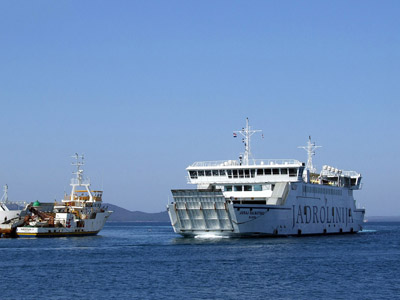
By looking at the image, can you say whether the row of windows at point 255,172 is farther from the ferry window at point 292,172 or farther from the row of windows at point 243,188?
the row of windows at point 243,188

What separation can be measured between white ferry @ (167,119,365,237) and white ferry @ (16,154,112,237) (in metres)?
22.7

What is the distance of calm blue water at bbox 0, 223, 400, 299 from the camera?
38.6 meters

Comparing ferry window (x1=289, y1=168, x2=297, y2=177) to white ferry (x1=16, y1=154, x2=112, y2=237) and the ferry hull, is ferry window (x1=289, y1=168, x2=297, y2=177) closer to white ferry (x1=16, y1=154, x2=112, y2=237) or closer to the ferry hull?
the ferry hull

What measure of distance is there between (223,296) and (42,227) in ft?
196

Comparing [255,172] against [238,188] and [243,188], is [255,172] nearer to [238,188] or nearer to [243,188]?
[243,188]

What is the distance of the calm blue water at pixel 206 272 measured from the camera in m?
38.6

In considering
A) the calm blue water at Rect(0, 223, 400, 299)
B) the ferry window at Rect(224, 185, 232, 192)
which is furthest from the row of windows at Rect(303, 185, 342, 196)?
the calm blue water at Rect(0, 223, 400, 299)

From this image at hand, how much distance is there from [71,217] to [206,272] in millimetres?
51145

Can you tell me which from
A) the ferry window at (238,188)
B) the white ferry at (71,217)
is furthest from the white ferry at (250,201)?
the white ferry at (71,217)

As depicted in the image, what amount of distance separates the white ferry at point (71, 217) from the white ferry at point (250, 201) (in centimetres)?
2270

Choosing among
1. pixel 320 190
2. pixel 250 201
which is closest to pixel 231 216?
pixel 250 201

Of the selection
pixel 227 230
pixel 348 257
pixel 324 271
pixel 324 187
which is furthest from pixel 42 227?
pixel 324 271

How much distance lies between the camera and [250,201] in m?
76.6

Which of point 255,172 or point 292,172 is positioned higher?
point 292,172
